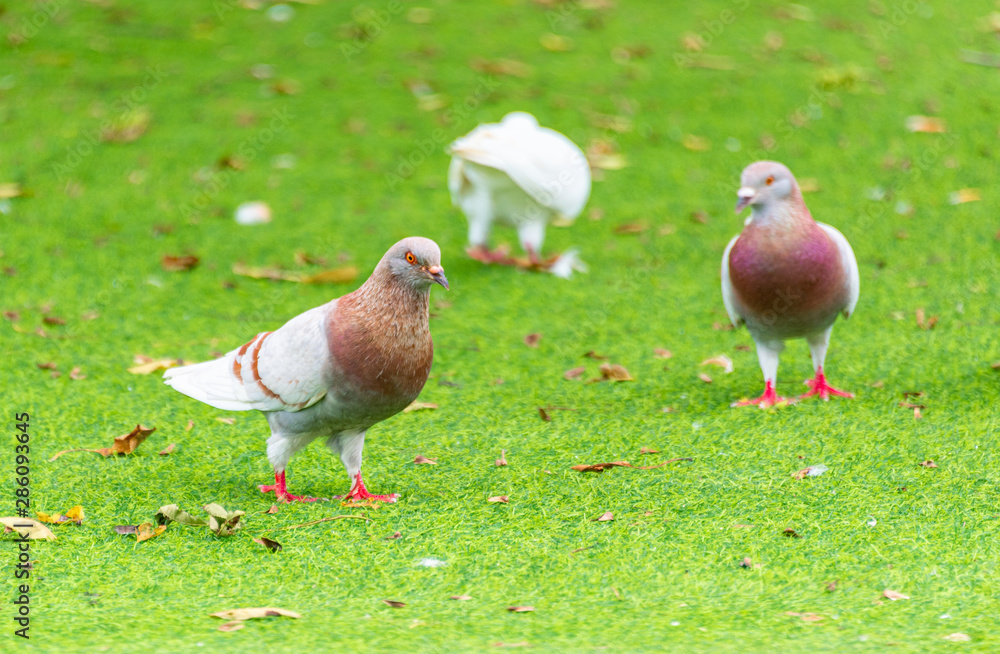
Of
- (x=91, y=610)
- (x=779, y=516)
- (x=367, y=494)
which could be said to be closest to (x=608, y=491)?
(x=779, y=516)

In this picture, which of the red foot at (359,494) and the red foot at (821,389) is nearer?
the red foot at (359,494)

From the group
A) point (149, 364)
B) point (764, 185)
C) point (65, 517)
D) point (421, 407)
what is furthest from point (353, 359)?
point (149, 364)

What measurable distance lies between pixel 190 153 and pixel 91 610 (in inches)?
238

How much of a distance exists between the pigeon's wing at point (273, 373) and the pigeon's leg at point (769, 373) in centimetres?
197

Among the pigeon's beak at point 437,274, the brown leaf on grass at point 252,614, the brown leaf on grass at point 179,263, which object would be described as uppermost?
the pigeon's beak at point 437,274

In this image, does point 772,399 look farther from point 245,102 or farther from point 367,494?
point 245,102

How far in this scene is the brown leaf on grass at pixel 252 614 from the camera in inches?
115

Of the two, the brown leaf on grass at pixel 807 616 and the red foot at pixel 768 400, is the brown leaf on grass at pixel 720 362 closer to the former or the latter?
the red foot at pixel 768 400

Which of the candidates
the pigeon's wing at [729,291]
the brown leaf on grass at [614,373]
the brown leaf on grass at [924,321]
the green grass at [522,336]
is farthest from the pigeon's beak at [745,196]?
the brown leaf on grass at [924,321]

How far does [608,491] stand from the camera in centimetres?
383

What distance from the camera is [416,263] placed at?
11.5 feet

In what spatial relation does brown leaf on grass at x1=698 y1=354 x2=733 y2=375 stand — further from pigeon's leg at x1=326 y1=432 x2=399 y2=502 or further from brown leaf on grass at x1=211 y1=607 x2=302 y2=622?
brown leaf on grass at x1=211 y1=607 x2=302 y2=622

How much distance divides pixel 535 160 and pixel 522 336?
1.28 m

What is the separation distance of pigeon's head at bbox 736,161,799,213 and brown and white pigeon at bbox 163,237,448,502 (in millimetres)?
1580
